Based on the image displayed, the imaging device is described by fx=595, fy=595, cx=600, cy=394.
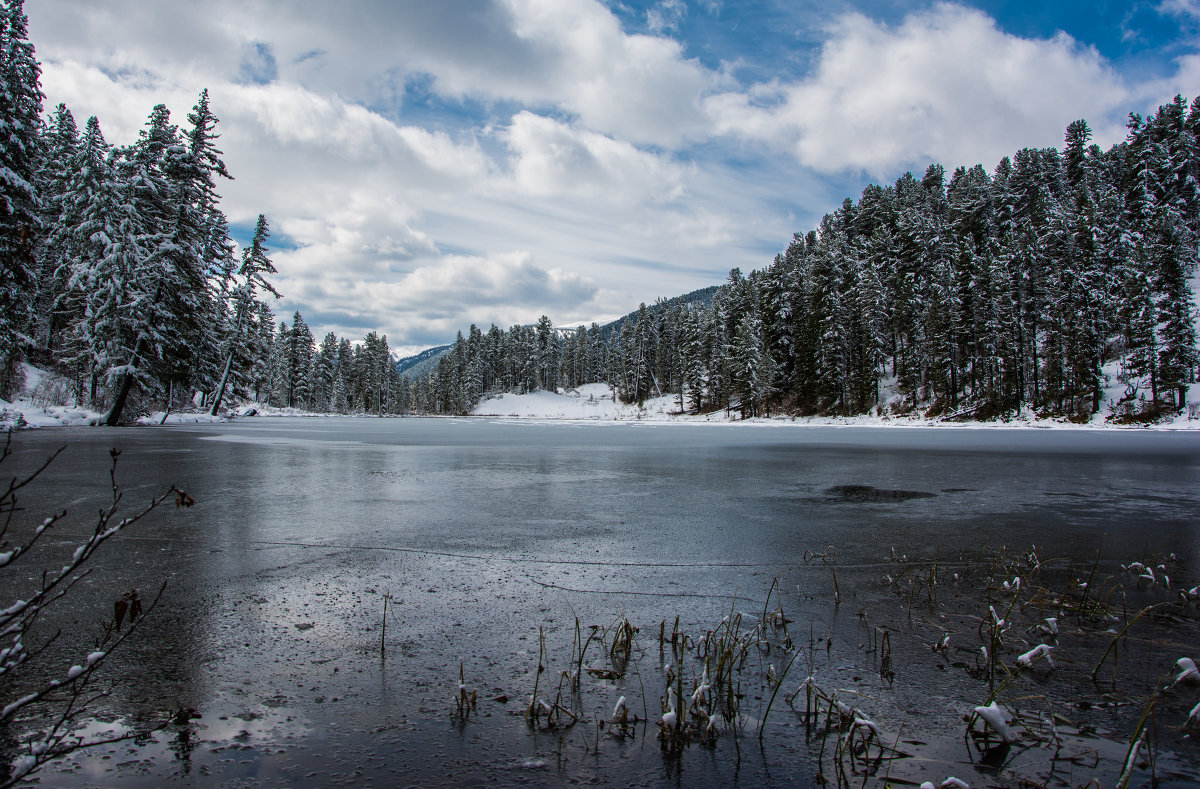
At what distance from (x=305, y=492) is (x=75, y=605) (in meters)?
6.02

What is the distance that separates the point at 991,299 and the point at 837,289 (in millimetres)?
12444

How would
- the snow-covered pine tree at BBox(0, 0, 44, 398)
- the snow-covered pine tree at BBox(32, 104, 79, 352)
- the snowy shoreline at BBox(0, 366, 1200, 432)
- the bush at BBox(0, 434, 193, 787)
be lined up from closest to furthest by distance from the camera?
the bush at BBox(0, 434, 193, 787)
the snow-covered pine tree at BBox(0, 0, 44, 398)
the snowy shoreline at BBox(0, 366, 1200, 432)
the snow-covered pine tree at BBox(32, 104, 79, 352)

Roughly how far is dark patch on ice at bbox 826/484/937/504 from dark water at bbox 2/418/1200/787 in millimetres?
81

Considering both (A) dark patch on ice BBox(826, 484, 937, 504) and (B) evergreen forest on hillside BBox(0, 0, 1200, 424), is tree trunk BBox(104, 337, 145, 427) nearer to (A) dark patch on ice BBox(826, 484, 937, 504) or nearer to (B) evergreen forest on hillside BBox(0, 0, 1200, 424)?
(B) evergreen forest on hillside BBox(0, 0, 1200, 424)

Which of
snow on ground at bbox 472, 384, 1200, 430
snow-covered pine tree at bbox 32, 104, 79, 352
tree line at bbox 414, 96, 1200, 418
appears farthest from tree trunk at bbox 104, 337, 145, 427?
tree line at bbox 414, 96, 1200, 418

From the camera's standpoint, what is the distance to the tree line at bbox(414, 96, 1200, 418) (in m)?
40.5

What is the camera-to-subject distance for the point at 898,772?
2.67 metres

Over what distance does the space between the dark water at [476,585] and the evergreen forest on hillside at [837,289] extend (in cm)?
259

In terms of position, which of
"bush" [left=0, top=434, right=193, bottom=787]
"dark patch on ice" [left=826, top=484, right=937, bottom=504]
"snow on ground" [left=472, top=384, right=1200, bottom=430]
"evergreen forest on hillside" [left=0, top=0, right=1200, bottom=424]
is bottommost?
"dark patch on ice" [left=826, top=484, right=937, bottom=504]

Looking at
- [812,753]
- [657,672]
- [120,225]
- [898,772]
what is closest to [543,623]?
[657,672]

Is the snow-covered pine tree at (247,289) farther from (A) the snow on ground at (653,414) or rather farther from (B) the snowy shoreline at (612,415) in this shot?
(A) the snow on ground at (653,414)

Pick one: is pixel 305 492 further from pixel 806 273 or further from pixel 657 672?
pixel 806 273

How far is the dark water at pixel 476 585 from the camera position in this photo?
274 centimetres

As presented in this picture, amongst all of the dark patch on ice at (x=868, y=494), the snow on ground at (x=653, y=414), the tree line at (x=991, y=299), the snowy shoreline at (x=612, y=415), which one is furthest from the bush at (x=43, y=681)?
the tree line at (x=991, y=299)
